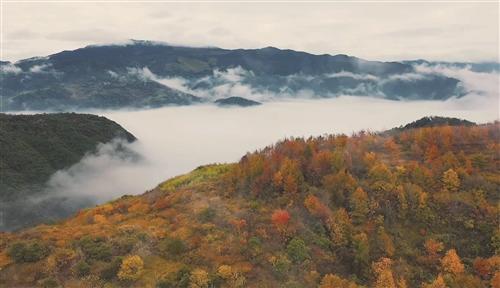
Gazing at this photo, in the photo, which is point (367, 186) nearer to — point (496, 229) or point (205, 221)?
point (496, 229)

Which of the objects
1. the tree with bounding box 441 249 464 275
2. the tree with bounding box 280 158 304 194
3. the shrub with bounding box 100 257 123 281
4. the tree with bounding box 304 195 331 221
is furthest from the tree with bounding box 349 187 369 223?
the shrub with bounding box 100 257 123 281

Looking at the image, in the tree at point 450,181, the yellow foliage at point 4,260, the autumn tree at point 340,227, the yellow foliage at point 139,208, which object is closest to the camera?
the yellow foliage at point 4,260

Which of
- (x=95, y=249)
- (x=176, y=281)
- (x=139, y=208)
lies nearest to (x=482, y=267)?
(x=176, y=281)

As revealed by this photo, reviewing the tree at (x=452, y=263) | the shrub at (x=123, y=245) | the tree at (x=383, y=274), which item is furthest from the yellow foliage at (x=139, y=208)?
the tree at (x=452, y=263)

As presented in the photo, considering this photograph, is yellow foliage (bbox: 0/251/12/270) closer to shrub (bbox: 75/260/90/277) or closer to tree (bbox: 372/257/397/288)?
shrub (bbox: 75/260/90/277)

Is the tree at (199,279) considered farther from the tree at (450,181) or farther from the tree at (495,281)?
the tree at (450,181)

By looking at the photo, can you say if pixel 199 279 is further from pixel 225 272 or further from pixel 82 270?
pixel 82 270

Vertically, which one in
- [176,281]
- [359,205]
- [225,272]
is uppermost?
[359,205]
